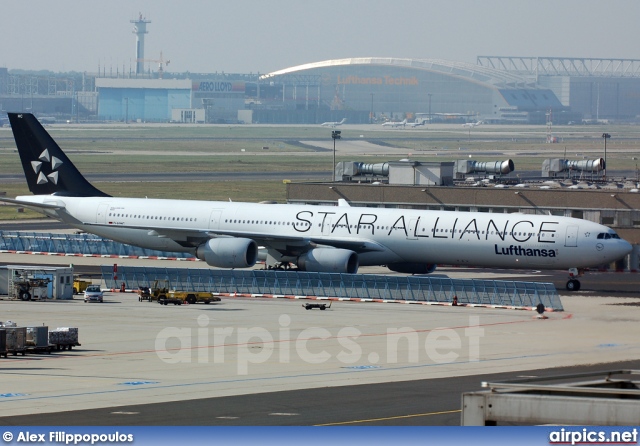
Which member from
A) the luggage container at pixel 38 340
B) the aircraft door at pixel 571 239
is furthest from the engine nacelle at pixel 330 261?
the luggage container at pixel 38 340

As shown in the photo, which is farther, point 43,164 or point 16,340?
point 43,164

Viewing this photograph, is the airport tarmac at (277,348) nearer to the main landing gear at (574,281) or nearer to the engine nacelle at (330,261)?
the main landing gear at (574,281)

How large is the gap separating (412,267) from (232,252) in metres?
11.3

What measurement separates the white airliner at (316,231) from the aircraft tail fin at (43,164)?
0.07 meters

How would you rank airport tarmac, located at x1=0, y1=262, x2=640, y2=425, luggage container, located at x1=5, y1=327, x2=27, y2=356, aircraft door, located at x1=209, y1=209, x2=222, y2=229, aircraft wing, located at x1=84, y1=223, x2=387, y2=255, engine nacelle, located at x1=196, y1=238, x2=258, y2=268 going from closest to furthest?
airport tarmac, located at x1=0, y1=262, x2=640, y2=425
luggage container, located at x1=5, y1=327, x2=27, y2=356
engine nacelle, located at x1=196, y1=238, x2=258, y2=268
aircraft wing, located at x1=84, y1=223, x2=387, y2=255
aircraft door, located at x1=209, y1=209, x2=222, y2=229

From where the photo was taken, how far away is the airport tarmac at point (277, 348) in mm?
35250

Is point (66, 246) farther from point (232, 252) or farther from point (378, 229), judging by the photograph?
point (378, 229)

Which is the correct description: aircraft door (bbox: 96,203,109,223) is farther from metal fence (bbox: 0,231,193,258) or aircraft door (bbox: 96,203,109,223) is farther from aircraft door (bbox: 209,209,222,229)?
metal fence (bbox: 0,231,193,258)

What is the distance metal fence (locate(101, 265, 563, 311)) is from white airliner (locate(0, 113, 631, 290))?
3.41 m

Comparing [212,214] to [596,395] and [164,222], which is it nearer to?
[164,222]

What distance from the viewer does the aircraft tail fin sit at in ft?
268

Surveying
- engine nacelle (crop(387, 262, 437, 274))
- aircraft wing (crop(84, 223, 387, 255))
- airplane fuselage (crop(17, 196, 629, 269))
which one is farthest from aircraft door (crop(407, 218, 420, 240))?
engine nacelle (crop(387, 262, 437, 274))

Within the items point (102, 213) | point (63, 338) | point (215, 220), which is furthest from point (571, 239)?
point (63, 338)

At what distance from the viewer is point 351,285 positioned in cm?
6556
